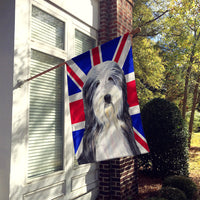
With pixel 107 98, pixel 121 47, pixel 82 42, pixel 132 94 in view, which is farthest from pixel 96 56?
pixel 82 42

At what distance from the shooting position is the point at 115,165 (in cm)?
556

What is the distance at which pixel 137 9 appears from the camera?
37.4ft

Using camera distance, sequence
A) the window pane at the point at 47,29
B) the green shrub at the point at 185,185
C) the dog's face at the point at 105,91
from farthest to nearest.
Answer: the green shrub at the point at 185,185, the window pane at the point at 47,29, the dog's face at the point at 105,91

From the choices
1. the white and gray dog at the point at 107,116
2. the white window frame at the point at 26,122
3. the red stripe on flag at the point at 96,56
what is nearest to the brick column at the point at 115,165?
the white window frame at the point at 26,122

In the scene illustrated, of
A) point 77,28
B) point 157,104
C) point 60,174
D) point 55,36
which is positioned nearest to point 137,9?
point 157,104

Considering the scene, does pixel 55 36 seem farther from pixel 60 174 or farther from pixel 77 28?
pixel 60 174

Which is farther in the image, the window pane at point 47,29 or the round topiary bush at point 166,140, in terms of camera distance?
the round topiary bush at point 166,140

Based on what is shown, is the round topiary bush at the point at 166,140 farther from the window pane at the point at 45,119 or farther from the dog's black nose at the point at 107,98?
the dog's black nose at the point at 107,98

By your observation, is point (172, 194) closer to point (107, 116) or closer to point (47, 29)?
point (107, 116)

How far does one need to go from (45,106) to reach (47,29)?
146 cm

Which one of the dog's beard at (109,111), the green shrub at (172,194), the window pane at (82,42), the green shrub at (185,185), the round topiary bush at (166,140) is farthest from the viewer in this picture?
the round topiary bush at (166,140)

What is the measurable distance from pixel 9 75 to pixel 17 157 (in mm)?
1268

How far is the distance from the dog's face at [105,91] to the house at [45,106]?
1103mm

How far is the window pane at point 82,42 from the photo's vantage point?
5348mm
